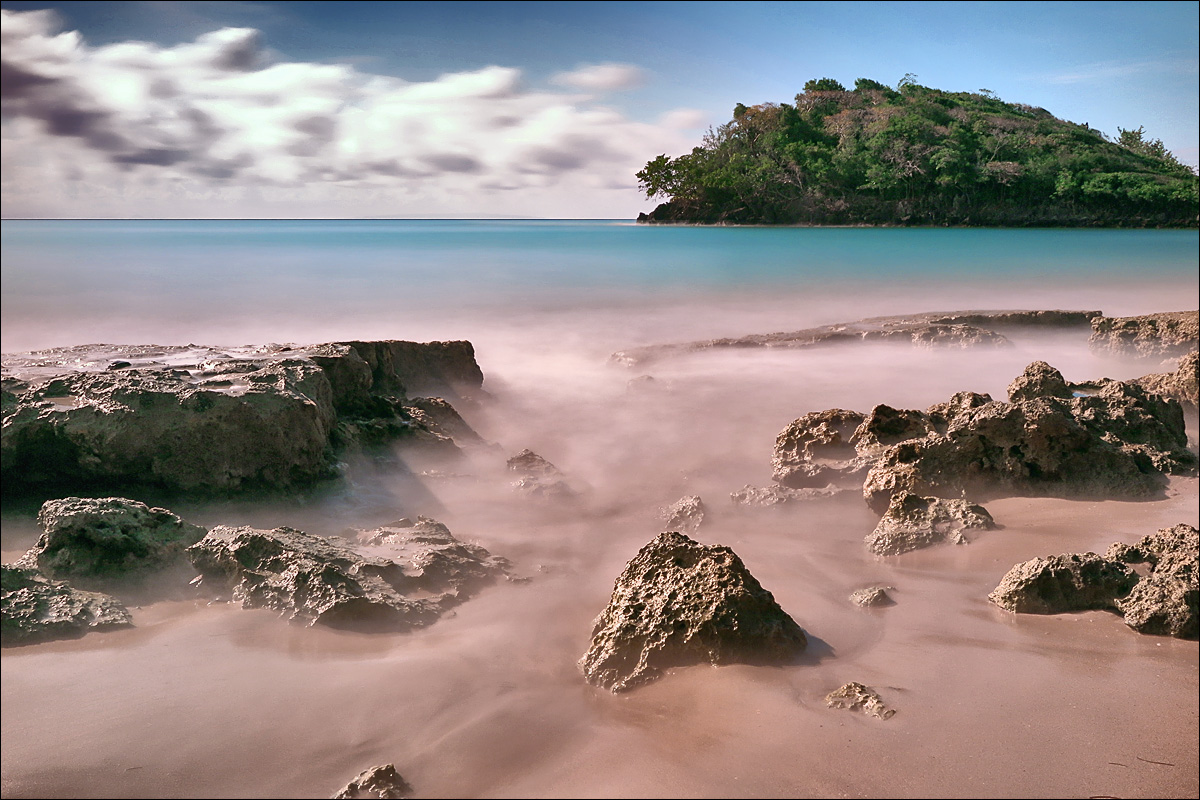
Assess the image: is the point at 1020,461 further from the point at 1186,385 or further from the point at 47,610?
the point at 47,610

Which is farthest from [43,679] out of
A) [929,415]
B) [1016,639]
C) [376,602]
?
[929,415]

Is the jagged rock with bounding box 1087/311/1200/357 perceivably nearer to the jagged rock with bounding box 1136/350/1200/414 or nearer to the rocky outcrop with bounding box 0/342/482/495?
the jagged rock with bounding box 1136/350/1200/414

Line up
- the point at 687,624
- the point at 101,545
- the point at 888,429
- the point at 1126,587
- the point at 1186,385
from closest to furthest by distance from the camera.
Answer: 1. the point at 687,624
2. the point at 1126,587
3. the point at 101,545
4. the point at 888,429
5. the point at 1186,385

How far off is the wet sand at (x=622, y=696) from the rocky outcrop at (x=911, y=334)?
487cm

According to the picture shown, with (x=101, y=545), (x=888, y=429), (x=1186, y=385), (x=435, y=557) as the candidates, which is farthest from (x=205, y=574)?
(x=1186, y=385)

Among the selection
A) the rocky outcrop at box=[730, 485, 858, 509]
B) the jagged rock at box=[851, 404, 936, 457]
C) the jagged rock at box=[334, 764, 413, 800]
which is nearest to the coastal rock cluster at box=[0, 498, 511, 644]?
the jagged rock at box=[334, 764, 413, 800]

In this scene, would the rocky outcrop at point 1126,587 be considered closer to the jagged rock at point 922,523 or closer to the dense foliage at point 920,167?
the jagged rock at point 922,523

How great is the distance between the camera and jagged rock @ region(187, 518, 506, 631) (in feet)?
8.05

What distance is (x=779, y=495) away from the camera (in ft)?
12.8

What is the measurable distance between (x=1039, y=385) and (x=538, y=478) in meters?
3.03

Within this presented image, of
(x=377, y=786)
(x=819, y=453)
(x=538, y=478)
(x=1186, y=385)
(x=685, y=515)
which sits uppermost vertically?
(x=1186, y=385)

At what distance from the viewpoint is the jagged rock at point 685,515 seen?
368 centimetres

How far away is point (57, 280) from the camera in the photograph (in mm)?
19312

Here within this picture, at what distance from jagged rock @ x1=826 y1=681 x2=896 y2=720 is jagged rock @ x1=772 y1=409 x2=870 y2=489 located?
2.05m
